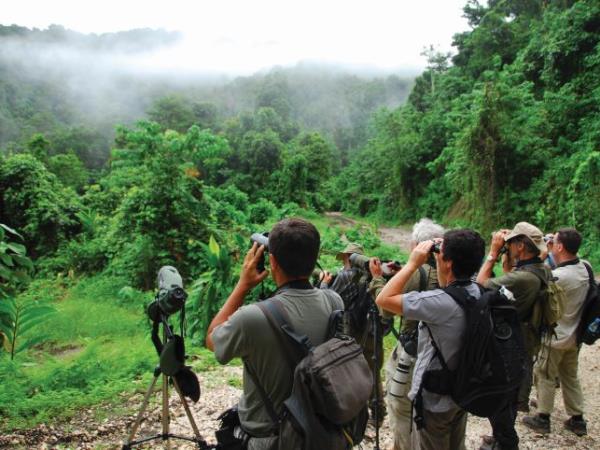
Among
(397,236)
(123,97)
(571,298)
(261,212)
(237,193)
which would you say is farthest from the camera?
(123,97)

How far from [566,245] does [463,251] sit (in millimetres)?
2025

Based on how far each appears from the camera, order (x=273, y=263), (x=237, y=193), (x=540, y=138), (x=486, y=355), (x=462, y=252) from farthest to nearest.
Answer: (x=540, y=138)
(x=237, y=193)
(x=462, y=252)
(x=486, y=355)
(x=273, y=263)

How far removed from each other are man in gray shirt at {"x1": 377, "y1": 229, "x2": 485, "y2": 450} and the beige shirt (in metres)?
1.84

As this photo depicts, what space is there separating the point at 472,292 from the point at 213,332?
131 cm

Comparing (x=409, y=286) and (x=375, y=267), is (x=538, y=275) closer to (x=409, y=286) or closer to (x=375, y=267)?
(x=409, y=286)

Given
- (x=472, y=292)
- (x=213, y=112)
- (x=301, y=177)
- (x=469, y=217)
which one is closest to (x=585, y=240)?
(x=469, y=217)

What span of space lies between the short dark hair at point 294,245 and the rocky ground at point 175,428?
2390mm

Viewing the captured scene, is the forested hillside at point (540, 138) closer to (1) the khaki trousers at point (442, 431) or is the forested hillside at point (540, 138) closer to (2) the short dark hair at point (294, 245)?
(1) the khaki trousers at point (442, 431)

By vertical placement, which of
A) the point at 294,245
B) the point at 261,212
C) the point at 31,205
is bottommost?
the point at 261,212

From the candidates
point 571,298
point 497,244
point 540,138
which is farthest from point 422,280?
point 540,138

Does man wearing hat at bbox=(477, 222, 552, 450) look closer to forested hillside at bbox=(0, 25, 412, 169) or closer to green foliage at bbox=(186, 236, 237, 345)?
green foliage at bbox=(186, 236, 237, 345)

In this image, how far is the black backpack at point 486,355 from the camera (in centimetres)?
207

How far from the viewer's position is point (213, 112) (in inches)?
2094

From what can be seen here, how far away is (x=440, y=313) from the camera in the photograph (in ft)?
6.92
